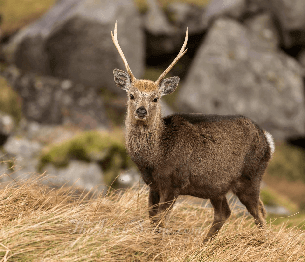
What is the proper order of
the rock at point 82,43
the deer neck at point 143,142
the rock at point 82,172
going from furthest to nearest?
the rock at point 82,43, the rock at point 82,172, the deer neck at point 143,142

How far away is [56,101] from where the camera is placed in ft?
50.1

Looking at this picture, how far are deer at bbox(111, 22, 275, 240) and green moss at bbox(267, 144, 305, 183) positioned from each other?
32.7 ft

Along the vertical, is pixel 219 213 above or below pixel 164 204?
below

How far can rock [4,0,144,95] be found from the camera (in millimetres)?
15156

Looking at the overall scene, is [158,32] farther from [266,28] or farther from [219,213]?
[219,213]

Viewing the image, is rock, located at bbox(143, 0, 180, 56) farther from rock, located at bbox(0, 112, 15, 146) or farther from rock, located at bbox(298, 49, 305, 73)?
rock, located at bbox(0, 112, 15, 146)

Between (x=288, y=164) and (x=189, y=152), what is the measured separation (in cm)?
1153

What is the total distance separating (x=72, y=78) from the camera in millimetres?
15852

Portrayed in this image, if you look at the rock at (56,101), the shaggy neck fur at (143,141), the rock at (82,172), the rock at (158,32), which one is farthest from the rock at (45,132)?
the shaggy neck fur at (143,141)

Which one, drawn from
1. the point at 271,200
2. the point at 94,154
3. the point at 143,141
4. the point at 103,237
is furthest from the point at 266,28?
the point at 103,237

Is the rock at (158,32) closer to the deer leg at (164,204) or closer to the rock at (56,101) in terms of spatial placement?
the rock at (56,101)

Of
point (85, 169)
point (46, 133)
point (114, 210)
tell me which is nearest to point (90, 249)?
point (114, 210)

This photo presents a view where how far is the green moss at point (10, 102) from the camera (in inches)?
579

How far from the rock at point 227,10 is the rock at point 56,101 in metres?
5.91
